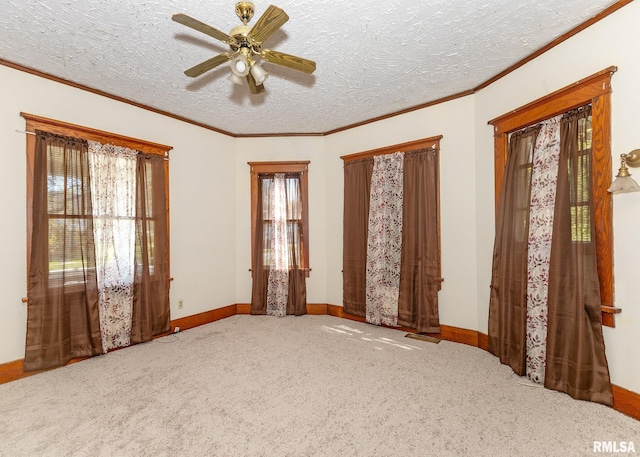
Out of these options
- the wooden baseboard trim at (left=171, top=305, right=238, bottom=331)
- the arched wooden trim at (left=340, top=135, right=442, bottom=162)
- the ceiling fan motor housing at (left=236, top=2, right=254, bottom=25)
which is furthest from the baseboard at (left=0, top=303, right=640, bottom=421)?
the ceiling fan motor housing at (left=236, top=2, right=254, bottom=25)

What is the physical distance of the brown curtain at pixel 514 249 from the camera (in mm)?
2678

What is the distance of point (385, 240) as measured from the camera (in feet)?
13.1

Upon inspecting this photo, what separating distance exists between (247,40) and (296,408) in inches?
98.5

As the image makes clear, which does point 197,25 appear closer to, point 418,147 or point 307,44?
point 307,44

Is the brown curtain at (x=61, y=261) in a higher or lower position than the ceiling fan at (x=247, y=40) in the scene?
lower

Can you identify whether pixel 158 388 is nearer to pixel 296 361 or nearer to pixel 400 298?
pixel 296 361

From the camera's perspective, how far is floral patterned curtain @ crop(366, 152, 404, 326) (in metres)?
3.90

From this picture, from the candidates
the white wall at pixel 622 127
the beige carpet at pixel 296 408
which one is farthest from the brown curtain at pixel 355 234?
the white wall at pixel 622 127

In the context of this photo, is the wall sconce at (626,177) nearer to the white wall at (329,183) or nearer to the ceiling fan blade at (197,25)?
the white wall at (329,183)

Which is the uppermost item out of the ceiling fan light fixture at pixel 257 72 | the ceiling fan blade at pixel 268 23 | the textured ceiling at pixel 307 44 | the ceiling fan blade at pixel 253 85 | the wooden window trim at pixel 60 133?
the textured ceiling at pixel 307 44

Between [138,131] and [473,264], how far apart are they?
4.20 meters

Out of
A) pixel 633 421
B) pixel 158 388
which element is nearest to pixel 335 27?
pixel 158 388

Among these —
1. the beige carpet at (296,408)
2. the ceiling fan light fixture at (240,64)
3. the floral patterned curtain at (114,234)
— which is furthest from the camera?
the floral patterned curtain at (114,234)

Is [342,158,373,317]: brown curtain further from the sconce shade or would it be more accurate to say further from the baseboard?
the sconce shade
